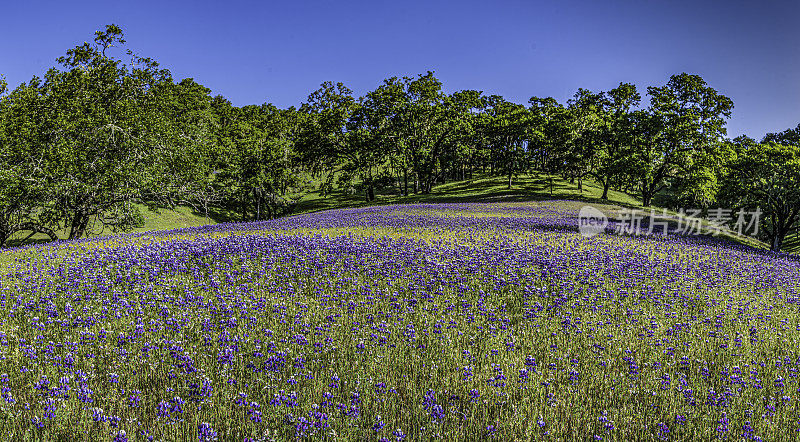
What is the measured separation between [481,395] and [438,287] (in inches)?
135

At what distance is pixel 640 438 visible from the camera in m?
3.53

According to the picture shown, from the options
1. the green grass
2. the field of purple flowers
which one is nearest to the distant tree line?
the green grass

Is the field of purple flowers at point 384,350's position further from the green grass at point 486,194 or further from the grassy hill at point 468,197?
the green grass at point 486,194

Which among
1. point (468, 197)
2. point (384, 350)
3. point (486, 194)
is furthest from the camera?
point (486, 194)

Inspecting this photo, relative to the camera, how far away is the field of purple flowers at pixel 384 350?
11.6 feet

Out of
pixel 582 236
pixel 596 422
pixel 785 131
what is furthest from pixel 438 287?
pixel 785 131

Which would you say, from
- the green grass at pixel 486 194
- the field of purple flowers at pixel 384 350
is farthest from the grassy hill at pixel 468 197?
the field of purple flowers at pixel 384 350

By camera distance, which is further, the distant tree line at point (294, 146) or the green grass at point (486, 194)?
the green grass at point (486, 194)

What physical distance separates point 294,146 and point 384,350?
45.7m

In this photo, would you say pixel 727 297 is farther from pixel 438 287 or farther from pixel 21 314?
pixel 21 314

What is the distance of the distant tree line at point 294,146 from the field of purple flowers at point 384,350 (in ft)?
40.1

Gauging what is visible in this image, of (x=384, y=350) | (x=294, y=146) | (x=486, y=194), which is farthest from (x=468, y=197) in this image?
(x=384, y=350)

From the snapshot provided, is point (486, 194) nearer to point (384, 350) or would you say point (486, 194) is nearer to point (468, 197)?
point (468, 197)

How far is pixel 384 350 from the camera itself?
15.9ft
